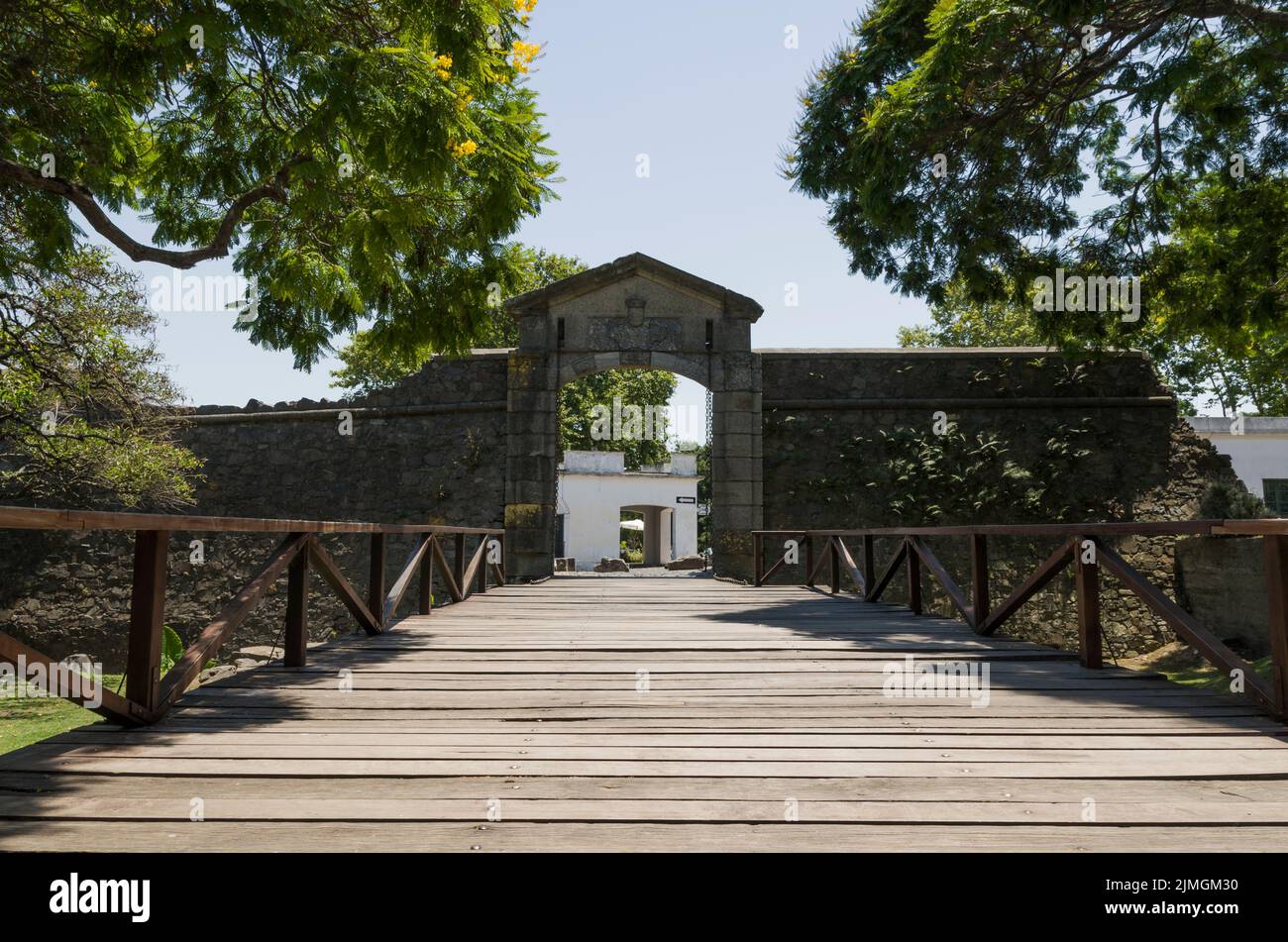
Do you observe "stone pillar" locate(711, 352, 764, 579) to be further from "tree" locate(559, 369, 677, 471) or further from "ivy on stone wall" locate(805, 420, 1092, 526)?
"tree" locate(559, 369, 677, 471)

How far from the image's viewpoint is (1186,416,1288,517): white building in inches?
883

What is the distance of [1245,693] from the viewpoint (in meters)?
3.55

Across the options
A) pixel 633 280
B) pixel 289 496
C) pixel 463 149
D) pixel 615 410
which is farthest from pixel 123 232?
pixel 615 410

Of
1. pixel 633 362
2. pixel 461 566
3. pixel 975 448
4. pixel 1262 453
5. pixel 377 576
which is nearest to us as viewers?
pixel 377 576

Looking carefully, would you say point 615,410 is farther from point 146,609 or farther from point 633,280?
point 146,609

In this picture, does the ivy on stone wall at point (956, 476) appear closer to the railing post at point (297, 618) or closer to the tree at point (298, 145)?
the tree at point (298, 145)

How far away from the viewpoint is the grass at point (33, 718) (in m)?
10.1

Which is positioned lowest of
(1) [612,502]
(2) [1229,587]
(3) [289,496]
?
(2) [1229,587]

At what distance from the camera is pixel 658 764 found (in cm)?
275

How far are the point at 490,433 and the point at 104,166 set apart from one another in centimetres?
693

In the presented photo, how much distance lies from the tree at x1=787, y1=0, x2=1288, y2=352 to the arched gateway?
8.28 feet

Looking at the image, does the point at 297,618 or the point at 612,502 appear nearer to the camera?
the point at 297,618

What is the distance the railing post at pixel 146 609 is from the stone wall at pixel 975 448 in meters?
10.1

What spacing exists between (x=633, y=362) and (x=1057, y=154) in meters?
5.70
